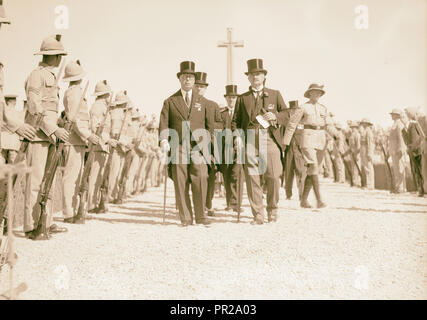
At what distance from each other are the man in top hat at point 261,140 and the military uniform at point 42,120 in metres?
3.21

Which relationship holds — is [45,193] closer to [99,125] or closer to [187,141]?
[187,141]

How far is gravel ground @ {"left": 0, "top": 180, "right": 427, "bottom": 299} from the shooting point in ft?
12.6

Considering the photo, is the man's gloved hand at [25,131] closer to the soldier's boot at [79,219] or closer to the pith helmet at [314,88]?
the soldier's boot at [79,219]

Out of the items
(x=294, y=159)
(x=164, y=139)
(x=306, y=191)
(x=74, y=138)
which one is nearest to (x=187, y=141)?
Result: (x=164, y=139)

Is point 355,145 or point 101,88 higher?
point 101,88

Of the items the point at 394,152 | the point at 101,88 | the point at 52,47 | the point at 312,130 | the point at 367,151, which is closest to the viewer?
the point at 52,47

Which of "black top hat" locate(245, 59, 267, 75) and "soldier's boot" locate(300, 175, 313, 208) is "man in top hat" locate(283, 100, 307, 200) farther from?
"black top hat" locate(245, 59, 267, 75)

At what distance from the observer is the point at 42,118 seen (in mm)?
6047

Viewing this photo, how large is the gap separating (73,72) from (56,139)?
1721 mm

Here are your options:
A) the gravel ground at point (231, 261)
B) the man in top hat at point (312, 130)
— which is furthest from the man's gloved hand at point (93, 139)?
the man in top hat at point (312, 130)

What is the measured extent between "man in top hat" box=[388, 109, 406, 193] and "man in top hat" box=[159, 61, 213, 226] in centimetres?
945

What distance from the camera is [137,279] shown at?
4164 mm
